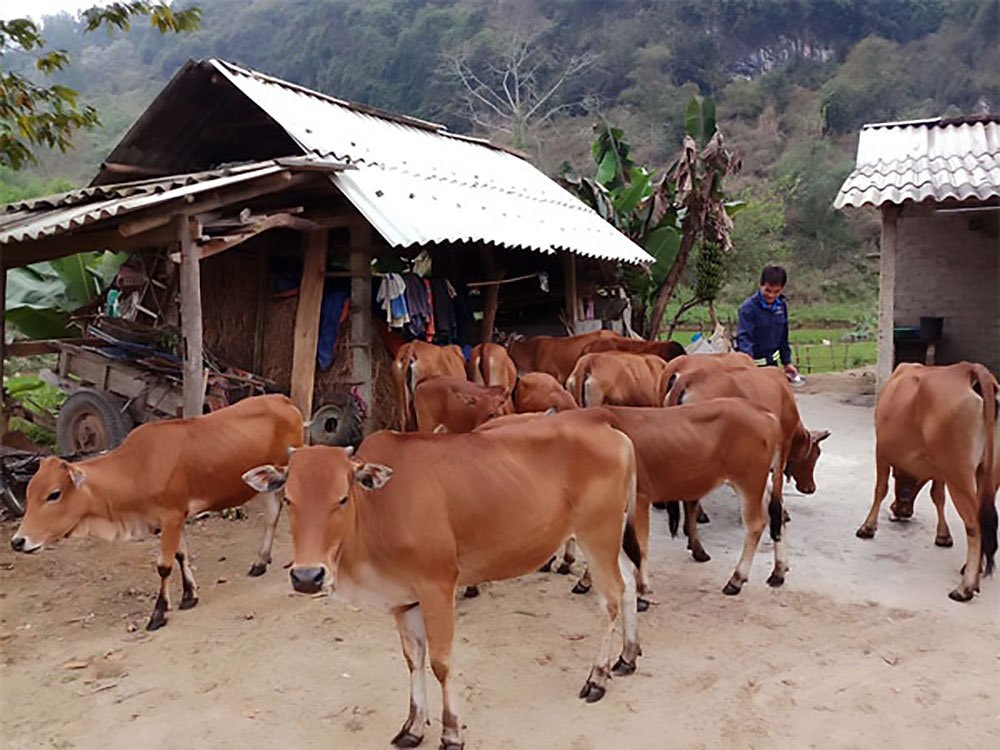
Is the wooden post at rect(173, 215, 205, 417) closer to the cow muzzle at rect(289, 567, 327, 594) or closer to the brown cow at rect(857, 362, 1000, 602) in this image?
the cow muzzle at rect(289, 567, 327, 594)

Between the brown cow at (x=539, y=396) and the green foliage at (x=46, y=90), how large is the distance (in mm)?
4012

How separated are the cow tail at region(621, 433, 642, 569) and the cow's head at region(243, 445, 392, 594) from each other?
Answer: 125 cm

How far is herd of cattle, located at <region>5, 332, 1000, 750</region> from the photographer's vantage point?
3387mm

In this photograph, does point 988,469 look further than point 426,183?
No

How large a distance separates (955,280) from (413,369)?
9.19 m

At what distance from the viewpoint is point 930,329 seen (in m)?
12.3

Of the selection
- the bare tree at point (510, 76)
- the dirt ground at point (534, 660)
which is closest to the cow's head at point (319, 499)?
the dirt ground at point (534, 660)

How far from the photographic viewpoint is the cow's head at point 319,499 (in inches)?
121

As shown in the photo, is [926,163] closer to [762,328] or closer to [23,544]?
[762,328]

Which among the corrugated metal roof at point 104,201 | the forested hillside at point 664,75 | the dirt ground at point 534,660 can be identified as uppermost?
the forested hillside at point 664,75

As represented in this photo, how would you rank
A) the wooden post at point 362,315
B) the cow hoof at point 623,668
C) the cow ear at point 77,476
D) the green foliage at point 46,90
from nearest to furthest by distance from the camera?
1. the cow hoof at point 623,668
2. the cow ear at point 77,476
3. the green foliage at point 46,90
4. the wooden post at point 362,315

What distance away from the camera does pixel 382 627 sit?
4.68 m

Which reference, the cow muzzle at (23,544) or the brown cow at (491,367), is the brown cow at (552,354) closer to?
the brown cow at (491,367)

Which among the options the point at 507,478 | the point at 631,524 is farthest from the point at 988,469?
the point at 507,478
